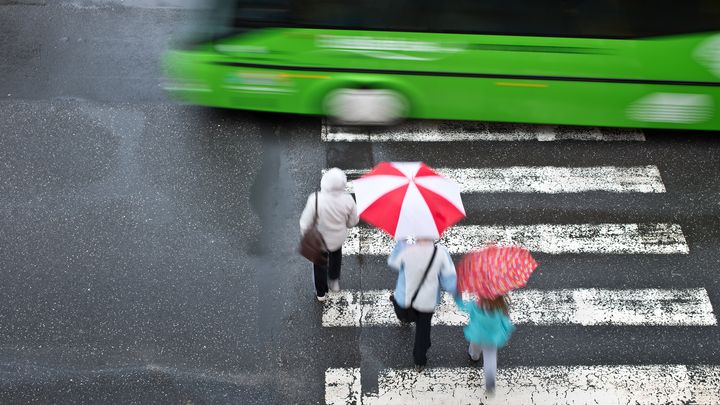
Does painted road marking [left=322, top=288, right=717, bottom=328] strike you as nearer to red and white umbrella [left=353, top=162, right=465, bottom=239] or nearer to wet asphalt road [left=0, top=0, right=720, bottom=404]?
wet asphalt road [left=0, top=0, right=720, bottom=404]

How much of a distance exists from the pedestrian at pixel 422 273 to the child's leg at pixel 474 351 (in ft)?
2.44

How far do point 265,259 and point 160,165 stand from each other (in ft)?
6.55

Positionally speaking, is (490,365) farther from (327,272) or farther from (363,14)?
(363,14)

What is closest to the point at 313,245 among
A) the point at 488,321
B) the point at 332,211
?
the point at 332,211

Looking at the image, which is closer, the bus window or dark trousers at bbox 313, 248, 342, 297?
dark trousers at bbox 313, 248, 342, 297

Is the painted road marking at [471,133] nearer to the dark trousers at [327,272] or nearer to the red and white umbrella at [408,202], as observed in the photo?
the dark trousers at [327,272]

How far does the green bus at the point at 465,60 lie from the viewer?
322 inches

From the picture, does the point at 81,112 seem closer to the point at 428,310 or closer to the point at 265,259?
the point at 265,259

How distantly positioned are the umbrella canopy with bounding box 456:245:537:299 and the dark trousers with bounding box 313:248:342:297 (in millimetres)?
1712

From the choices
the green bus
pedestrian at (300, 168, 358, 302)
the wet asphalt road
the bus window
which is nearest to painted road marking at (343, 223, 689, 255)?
the wet asphalt road

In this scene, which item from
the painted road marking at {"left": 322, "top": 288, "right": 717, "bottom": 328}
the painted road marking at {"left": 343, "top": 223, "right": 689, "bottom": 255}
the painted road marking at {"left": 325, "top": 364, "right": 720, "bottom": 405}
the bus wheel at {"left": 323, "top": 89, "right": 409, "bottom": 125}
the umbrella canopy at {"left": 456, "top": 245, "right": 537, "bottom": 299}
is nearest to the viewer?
the umbrella canopy at {"left": 456, "top": 245, "right": 537, "bottom": 299}

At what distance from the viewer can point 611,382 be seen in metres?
6.78

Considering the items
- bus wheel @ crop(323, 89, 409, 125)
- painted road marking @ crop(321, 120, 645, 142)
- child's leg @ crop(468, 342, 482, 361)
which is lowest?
child's leg @ crop(468, 342, 482, 361)

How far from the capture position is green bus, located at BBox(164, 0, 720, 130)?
8.19 metres
